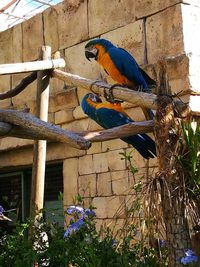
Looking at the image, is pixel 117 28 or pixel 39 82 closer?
pixel 39 82

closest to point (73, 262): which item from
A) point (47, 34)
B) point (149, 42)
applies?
point (149, 42)

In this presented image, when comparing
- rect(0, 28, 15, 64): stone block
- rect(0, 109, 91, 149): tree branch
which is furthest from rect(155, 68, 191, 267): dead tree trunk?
rect(0, 28, 15, 64): stone block

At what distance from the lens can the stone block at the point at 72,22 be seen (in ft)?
16.6

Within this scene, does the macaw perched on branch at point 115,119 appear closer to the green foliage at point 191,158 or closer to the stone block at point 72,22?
the green foliage at point 191,158

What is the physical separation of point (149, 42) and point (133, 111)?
609 millimetres

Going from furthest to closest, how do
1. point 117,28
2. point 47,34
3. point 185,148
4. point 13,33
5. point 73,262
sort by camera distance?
1. point 13,33
2. point 47,34
3. point 117,28
4. point 73,262
5. point 185,148

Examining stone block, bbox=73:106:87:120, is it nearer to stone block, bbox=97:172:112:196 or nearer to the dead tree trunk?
stone block, bbox=97:172:112:196

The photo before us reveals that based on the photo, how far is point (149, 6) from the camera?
444 cm

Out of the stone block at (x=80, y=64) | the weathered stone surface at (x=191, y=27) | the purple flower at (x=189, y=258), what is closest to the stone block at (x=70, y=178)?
the stone block at (x=80, y=64)

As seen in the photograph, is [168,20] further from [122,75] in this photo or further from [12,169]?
[12,169]

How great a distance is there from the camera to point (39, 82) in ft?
13.0

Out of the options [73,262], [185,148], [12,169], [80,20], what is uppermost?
[80,20]

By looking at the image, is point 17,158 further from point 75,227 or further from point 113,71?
point 75,227

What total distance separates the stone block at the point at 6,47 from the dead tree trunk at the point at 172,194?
3.64 meters
